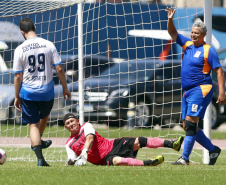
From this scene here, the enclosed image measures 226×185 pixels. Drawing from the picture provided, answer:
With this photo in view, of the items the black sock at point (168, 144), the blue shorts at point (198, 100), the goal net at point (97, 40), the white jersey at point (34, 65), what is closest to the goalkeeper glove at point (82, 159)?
the white jersey at point (34, 65)

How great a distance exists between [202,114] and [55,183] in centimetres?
296

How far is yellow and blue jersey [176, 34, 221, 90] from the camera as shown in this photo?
28.7 feet

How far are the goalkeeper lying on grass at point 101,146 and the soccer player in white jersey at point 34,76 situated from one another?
0.45 metres

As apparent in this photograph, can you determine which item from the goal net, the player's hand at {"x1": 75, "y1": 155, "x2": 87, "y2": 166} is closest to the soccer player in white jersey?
the player's hand at {"x1": 75, "y1": 155, "x2": 87, "y2": 166}

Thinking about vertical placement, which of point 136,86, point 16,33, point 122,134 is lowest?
point 122,134

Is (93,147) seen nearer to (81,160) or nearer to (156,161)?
(81,160)

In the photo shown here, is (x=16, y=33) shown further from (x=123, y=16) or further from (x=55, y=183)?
(x=55, y=183)

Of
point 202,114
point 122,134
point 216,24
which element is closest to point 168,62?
point 122,134

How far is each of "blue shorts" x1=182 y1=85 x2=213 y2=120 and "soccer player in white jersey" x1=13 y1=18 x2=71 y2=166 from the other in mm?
1712

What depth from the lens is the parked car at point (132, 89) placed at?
12906 millimetres

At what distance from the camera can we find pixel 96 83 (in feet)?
45.8

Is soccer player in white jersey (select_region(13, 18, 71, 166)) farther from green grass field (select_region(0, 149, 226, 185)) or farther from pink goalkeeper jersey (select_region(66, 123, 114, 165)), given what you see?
green grass field (select_region(0, 149, 226, 185))

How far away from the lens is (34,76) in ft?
27.7

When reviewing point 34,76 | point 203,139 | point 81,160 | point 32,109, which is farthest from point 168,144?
point 34,76
